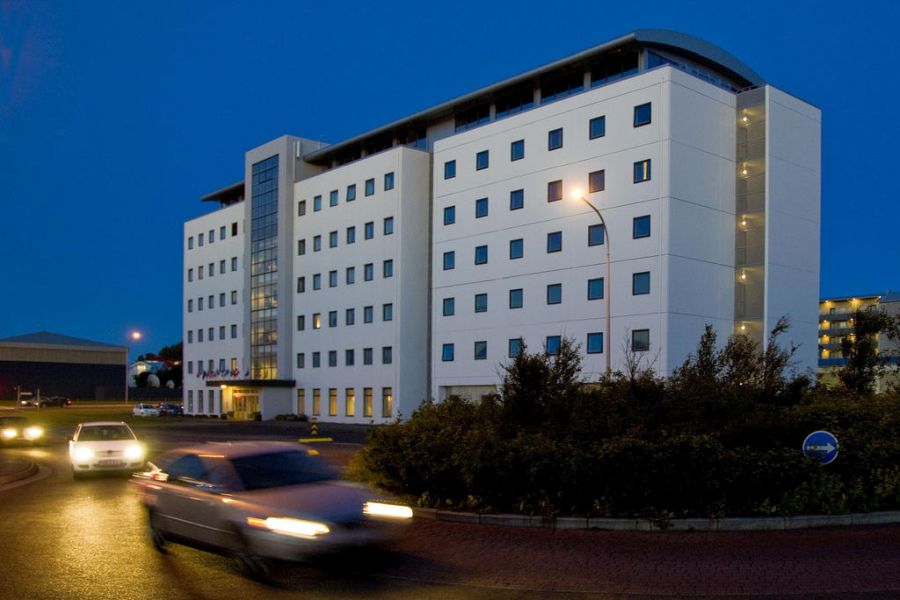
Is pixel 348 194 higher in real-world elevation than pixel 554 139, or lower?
lower

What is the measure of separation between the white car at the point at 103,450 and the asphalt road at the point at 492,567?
7.15 metres

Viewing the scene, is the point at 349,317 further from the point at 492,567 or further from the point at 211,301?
the point at 492,567

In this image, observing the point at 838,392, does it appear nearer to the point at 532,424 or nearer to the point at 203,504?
the point at 532,424

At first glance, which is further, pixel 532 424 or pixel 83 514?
pixel 532 424

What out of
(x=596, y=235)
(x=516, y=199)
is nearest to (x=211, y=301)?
(x=516, y=199)

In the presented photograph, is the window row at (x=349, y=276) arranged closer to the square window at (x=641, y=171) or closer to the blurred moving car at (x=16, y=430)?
the square window at (x=641, y=171)

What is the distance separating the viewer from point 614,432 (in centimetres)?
1388

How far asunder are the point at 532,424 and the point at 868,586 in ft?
24.0

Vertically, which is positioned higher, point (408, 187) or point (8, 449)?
point (408, 187)

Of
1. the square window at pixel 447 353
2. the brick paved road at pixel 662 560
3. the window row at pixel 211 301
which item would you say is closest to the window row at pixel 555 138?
the square window at pixel 447 353

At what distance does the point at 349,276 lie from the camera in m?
60.8

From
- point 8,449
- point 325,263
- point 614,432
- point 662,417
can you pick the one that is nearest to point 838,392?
point 662,417

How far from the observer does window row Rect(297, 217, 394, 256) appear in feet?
188

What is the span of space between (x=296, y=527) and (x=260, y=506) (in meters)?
0.54
